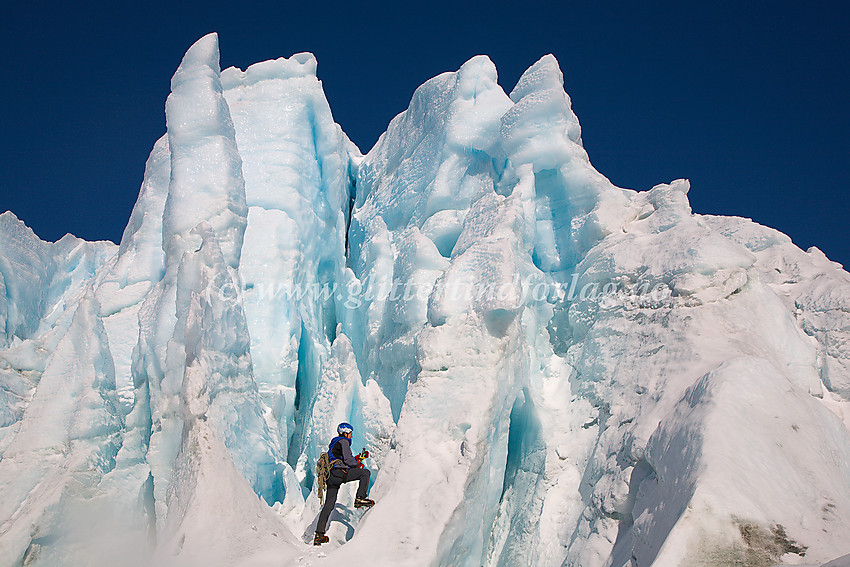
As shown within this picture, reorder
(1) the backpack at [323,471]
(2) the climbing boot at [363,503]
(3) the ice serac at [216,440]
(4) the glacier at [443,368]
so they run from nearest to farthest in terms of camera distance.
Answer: (4) the glacier at [443,368] < (3) the ice serac at [216,440] < (2) the climbing boot at [363,503] < (1) the backpack at [323,471]

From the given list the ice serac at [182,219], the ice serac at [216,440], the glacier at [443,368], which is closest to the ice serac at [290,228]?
the glacier at [443,368]

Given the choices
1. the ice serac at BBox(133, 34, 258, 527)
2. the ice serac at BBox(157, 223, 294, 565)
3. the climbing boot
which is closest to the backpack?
the climbing boot

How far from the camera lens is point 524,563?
801 cm

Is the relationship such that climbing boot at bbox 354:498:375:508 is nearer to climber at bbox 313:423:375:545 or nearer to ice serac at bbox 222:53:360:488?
climber at bbox 313:423:375:545

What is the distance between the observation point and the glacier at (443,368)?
234 inches

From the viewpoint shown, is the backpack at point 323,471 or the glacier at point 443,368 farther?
the backpack at point 323,471

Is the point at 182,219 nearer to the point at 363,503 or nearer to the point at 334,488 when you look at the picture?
the point at 334,488

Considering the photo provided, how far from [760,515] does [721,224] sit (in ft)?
44.6

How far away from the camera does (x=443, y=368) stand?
8.37 meters

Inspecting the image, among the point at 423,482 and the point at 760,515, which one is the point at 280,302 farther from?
the point at 760,515

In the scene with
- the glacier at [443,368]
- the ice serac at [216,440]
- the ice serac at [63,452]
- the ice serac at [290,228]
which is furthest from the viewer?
the ice serac at [290,228]

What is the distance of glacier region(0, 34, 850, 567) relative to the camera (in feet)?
19.5

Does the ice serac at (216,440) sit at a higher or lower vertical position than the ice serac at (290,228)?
lower

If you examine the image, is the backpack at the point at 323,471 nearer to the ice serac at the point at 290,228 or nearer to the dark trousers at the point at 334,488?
the dark trousers at the point at 334,488
